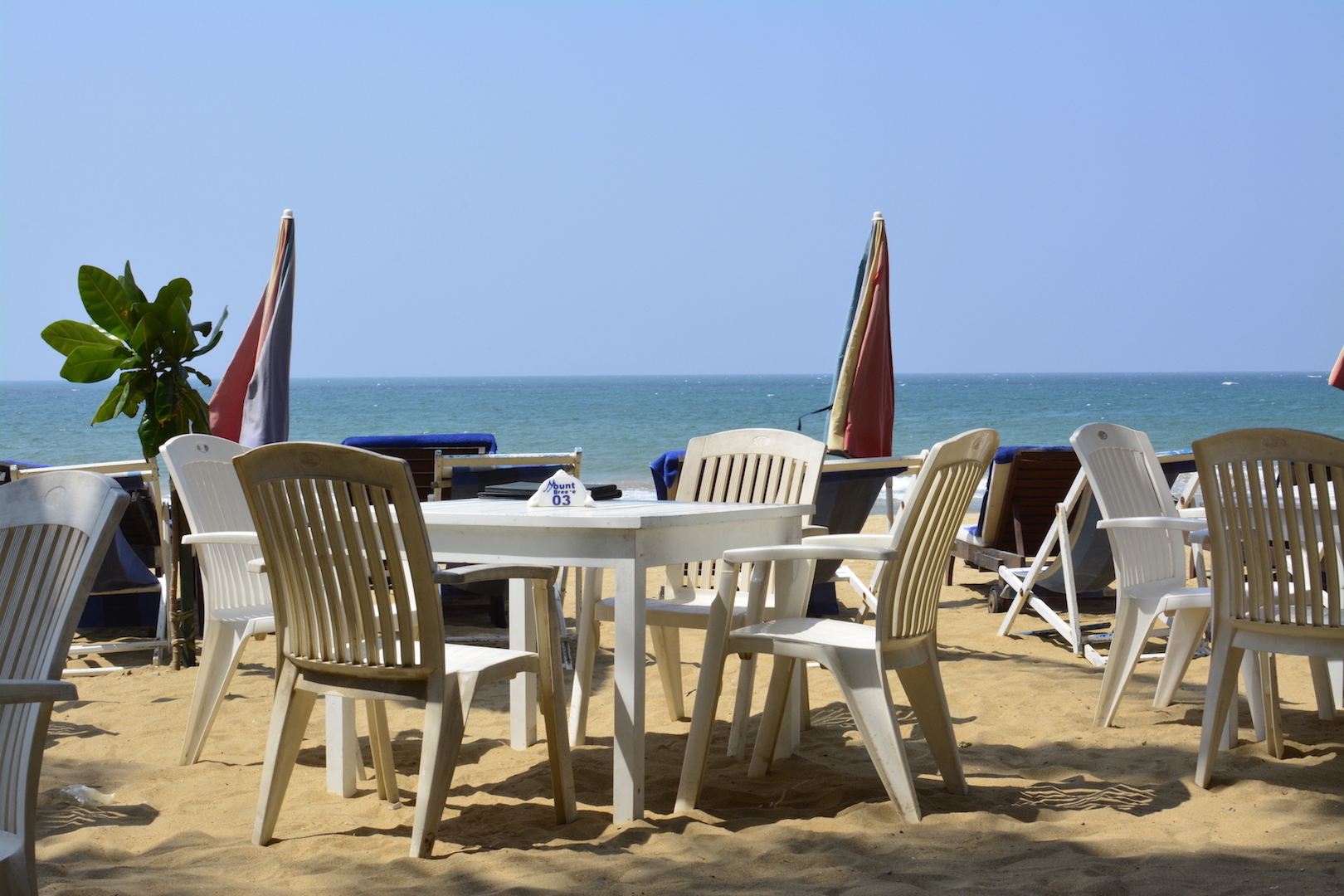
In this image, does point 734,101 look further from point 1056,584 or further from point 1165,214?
point 1056,584

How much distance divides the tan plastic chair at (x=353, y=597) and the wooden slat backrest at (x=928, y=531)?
100 cm

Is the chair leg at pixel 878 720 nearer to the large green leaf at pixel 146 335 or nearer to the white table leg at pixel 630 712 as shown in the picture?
the white table leg at pixel 630 712

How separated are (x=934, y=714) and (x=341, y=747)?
169cm

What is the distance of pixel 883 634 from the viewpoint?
9.53ft

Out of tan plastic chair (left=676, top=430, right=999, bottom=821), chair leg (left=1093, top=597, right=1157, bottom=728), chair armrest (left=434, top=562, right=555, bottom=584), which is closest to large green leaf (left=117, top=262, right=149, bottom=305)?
chair armrest (left=434, top=562, right=555, bottom=584)

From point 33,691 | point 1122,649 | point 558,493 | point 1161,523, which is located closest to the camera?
point 33,691

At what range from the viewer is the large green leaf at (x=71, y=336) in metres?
5.15

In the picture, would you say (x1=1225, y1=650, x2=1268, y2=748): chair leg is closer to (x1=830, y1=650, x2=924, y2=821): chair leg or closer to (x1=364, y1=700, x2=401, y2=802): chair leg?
(x1=830, y1=650, x2=924, y2=821): chair leg

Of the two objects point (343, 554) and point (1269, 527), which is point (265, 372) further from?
point (1269, 527)

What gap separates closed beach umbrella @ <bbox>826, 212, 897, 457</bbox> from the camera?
6770 millimetres

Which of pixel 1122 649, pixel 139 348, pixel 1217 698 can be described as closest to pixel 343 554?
pixel 1217 698

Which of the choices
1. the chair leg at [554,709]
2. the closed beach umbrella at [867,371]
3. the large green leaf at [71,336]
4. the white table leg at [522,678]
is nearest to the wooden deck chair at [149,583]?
the large green leaf at [71,336]

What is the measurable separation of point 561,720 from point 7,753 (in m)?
1.48

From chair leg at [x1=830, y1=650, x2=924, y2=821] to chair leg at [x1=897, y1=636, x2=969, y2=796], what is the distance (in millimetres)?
296
